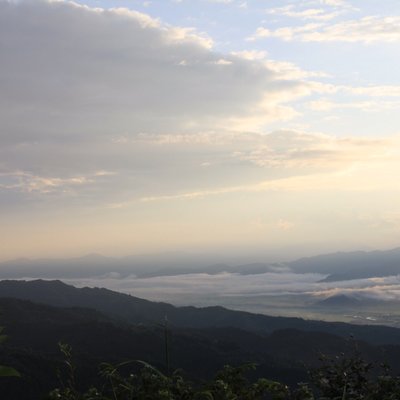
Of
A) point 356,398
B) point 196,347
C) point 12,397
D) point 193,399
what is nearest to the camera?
point 193,399

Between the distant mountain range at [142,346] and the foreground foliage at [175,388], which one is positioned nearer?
the foreground foliage at [175,388]

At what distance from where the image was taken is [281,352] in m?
159

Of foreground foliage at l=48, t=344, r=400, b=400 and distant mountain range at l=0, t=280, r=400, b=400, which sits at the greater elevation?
foreground foliage at l=48, t=344, r=400, b=400

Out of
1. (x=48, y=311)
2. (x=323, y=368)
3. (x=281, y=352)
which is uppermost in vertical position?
(x=323, y=368)

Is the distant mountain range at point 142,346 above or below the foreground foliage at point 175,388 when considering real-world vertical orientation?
below

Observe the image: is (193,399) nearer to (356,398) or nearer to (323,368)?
(356,398)

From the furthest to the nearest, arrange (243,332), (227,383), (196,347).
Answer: (243,332)
(196,347)
(227,383)

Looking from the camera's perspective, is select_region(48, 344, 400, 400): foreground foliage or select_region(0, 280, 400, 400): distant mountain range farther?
select_region(0, 280, 400, 400): distant mountain range

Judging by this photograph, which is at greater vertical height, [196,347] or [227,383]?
[227,383]

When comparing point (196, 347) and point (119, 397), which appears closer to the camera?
point (119, 397)

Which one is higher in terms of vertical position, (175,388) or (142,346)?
(175,388)

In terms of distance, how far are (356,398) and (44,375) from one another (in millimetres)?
100679

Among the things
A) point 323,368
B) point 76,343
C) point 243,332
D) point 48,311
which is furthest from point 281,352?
point 323,368

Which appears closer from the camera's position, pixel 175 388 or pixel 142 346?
pixel 175 388
